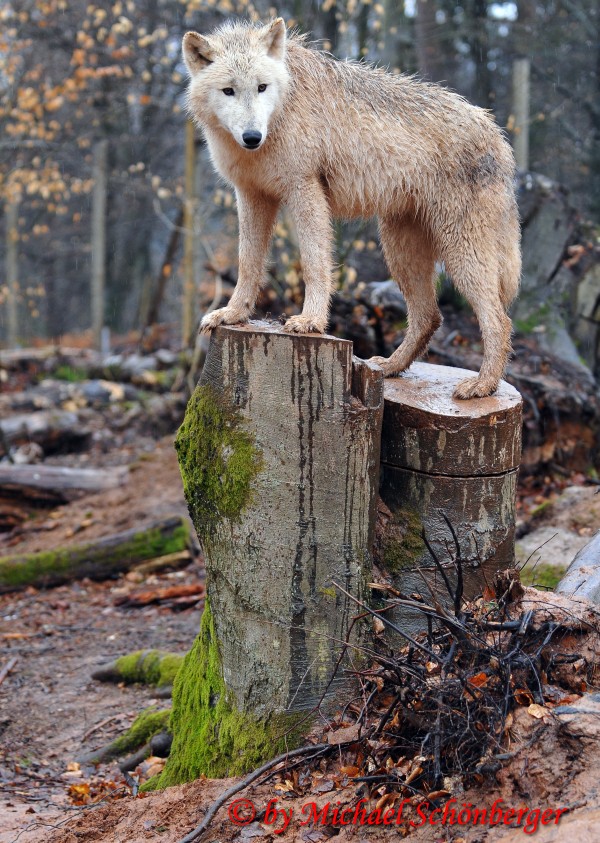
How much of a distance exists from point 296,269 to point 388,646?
298 inches

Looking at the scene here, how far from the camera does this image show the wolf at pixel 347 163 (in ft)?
14.8

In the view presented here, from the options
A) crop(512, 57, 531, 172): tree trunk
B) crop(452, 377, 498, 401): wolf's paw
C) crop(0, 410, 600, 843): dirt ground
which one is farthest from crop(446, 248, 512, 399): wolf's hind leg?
crop(512, 57, 531, 172): tree trunk

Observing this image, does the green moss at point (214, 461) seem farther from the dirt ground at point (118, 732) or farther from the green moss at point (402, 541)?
the dirt ground at point (118, 732)

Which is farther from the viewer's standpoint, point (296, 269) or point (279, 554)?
point (296, 269)

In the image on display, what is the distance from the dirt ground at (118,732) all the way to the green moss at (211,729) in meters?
0.17

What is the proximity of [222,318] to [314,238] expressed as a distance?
2.30 feet

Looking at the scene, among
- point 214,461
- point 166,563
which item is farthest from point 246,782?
point 166,563

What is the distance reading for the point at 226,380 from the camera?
3.82 meters

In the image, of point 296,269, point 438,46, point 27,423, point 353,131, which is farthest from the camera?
point 438,46

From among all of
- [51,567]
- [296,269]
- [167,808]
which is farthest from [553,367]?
[167,808]

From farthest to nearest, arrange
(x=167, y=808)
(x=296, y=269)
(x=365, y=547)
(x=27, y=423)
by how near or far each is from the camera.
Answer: (x=27, y=423)
(x=296, y=269)
(x=365, y=547)
(x=167, y=808)

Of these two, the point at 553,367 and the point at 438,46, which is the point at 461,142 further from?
the point at 438,46

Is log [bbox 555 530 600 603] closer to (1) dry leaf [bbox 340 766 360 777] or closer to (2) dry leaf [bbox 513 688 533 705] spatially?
(2) dry leaf [bbox 513 688 533 705]

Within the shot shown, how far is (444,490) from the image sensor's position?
3920 mm
